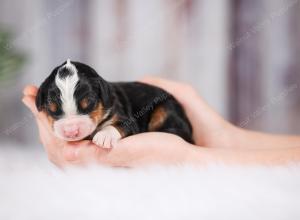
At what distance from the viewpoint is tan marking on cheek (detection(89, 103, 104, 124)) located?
5.60 ft

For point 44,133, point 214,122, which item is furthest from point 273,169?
point 44,133

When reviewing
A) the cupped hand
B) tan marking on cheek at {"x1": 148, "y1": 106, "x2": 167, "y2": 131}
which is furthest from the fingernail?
tan marking on cheek at {"x1": 148, "y1": 106, "x2": 167, "y2": 131}

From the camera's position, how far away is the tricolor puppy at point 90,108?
5.37ft

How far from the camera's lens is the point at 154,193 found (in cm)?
146

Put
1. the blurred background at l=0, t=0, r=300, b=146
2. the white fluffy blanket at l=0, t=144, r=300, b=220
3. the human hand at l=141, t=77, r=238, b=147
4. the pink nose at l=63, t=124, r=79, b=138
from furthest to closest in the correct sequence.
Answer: the blurred background at l=0, t=0, r=300, b=146
the human hand at l=141, t=77, r=238, b=147
the pink nose at l=63, t=124, r=79, b=138
the white fluffy blanket at l=0, t=144, r=300, b=220

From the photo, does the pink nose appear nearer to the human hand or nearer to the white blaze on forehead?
the white blaze on forehead

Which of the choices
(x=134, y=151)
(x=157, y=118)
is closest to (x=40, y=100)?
(x=134, y=151)

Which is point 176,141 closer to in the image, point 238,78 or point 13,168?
point 13,168

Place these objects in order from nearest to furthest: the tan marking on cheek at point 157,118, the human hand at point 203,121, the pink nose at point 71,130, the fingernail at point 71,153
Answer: the pink nose at point 71,130, the fingernail at point 71,153, the tan marking on cheek at point 157,118, the human hand at point 203,121

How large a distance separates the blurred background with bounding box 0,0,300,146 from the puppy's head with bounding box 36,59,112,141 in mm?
1372

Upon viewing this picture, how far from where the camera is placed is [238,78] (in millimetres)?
3396

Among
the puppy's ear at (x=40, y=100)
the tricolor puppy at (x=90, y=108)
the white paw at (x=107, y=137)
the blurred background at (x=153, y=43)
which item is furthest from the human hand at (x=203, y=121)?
the blurred background at (x=153, y=43)

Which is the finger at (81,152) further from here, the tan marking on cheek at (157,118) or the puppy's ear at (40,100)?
the tan marking on cheek at (157,118)

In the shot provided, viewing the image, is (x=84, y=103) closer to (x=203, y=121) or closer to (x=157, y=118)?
(x=157, y=118)
